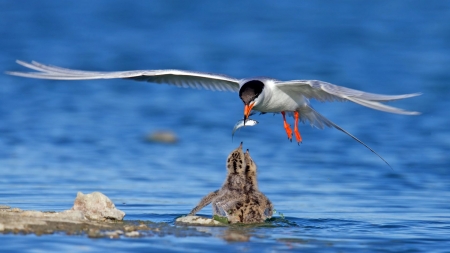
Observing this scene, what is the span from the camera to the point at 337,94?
850 cm

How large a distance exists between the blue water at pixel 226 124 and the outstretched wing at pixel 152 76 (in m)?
1.41

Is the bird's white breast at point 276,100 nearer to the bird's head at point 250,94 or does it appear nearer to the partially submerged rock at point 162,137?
the bird's head at point 250,94

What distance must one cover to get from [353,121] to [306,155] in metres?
3.52

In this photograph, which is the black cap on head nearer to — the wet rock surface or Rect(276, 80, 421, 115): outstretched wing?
Rect(276, 80, 421, 115): outstretched wing

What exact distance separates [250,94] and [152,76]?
1.94 m

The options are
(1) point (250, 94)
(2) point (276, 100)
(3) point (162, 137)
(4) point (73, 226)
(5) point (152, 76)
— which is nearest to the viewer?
(4) point (73, 226)

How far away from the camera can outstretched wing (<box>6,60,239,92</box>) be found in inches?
368

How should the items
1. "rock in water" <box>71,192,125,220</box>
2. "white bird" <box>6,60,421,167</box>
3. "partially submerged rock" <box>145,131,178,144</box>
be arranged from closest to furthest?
"rock in water" <box>71,192,125,220</box>
"white bird" <box>6,60,421,167</box>
"partially submerged rock" <box>145,131,178,144</box>

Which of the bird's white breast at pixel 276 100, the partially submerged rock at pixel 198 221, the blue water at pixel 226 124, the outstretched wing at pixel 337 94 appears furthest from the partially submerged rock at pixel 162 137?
the partially submerged rock at pixel 198 221

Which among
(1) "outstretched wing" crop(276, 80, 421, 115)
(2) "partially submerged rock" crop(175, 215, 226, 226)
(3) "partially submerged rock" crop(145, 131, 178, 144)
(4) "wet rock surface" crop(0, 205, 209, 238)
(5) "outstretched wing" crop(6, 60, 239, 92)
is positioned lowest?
(4) "wet rock surface" crop(0, 205, 209, 238)

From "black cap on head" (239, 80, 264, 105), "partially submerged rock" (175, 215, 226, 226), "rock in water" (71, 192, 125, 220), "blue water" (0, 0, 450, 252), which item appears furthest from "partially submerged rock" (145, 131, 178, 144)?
"rock in water" (71, 192, 125, 220)

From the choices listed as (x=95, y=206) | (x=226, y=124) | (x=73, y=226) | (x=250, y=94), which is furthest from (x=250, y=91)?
(x=226, y=124)

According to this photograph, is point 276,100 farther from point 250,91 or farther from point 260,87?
point 250,91

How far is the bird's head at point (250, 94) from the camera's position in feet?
30.6
